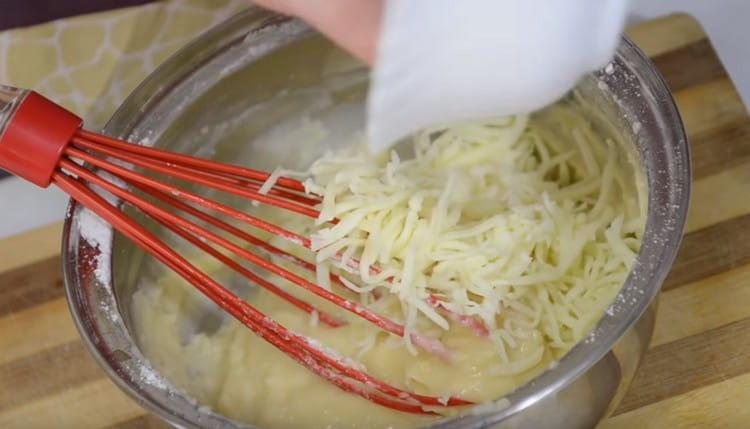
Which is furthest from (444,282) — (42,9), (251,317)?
(42,9)

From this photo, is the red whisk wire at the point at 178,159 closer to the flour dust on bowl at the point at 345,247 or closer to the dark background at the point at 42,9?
the flour dust on bowl at the point at 345,247

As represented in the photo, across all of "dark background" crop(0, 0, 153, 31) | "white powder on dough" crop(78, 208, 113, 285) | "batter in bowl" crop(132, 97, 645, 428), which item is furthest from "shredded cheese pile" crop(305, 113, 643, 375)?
"dark background" crop(0, 0, 153, 31)

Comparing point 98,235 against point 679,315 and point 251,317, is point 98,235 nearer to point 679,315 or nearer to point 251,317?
point 251,317

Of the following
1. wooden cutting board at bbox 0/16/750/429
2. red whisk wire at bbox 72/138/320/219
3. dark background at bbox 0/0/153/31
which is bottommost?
wooden cutting board at bbox 0/16/750/429

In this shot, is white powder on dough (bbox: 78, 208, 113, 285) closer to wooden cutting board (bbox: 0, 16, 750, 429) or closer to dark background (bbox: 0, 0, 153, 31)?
wooden cutting board (bbox: 0, 16, 750, 429)

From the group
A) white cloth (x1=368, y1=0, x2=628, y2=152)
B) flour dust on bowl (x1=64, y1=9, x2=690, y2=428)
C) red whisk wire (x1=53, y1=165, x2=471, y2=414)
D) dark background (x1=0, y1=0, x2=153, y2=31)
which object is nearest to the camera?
white cloth (x1=368, y1=0, x2=628, y2=152)

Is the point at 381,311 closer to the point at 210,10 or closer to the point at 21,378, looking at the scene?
the point at 21,378
